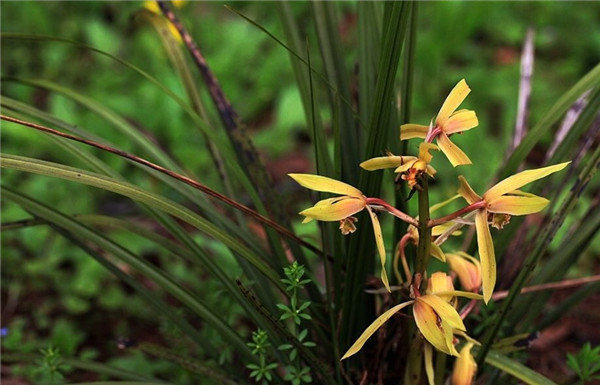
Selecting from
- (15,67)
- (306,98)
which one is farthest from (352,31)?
(306,98)

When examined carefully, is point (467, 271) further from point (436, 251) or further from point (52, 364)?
point (52, 364)

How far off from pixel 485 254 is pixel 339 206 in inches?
7.7

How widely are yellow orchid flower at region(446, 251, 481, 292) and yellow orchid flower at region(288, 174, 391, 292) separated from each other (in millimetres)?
308

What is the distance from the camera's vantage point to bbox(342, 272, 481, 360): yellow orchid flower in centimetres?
110

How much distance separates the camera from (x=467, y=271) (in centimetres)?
136

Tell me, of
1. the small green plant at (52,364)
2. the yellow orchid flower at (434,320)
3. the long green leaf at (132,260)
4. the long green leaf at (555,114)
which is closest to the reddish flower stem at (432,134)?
the yellow orchid flower at (434,320)

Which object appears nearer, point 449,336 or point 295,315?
point 449,336

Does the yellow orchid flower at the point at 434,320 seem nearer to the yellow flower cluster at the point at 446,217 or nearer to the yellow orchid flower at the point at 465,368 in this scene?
the yellow flower cluster at the point at 446,217

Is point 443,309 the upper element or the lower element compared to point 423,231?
lower

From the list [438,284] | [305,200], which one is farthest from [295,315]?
[305,200]

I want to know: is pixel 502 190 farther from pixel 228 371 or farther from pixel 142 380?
pixel 142 380

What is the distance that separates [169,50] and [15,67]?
5.06ft

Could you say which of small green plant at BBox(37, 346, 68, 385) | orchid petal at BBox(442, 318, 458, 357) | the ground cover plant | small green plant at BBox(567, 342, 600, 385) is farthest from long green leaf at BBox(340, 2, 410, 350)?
small green plant at BBox(37, 346, 68, 385)

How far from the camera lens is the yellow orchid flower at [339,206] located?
42.1 inches
